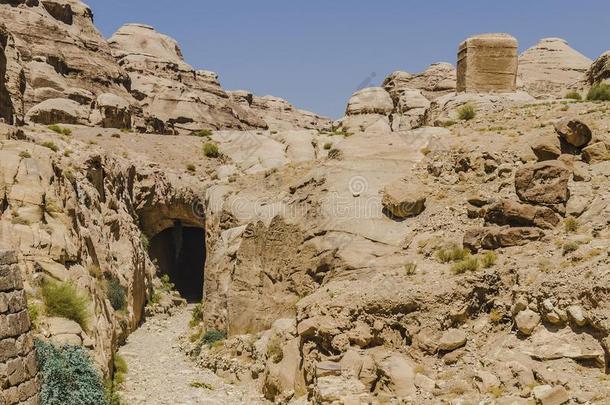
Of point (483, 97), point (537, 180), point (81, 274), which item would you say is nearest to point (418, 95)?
point (483, 97)

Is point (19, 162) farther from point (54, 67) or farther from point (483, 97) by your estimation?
point (54, 67)

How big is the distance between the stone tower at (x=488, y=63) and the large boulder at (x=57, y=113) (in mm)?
27120

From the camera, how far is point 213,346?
20125 mm

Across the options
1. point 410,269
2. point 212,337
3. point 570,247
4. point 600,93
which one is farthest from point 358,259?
point 600,93

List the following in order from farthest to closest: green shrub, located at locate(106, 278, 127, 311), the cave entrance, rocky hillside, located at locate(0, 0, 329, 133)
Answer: rocky hillside, located at locate(0, 0, 329, 133), the cave entrance, green shrub, located at locate(106, 278, 127, 311)

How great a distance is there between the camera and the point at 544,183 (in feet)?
52.9

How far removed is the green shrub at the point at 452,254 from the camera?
15685 mm

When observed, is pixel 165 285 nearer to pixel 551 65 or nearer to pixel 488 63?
pixel 488 63

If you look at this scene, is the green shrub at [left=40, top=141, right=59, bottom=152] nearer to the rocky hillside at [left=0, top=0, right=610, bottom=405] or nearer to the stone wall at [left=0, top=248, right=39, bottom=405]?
the rocky hillside at [left=0, top=0, right=610, bottom=405]

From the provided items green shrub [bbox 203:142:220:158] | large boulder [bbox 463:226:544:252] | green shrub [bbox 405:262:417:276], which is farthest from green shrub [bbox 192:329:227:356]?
green shrub [bbox 203:142:220:158]

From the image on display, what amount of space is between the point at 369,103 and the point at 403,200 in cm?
2804

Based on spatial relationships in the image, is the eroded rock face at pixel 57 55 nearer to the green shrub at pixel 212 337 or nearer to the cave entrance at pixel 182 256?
the cave entrance at pixel 182 256

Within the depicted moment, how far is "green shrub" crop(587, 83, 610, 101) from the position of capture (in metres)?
24.4

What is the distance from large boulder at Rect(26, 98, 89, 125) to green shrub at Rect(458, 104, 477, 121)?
2781 centimetres
